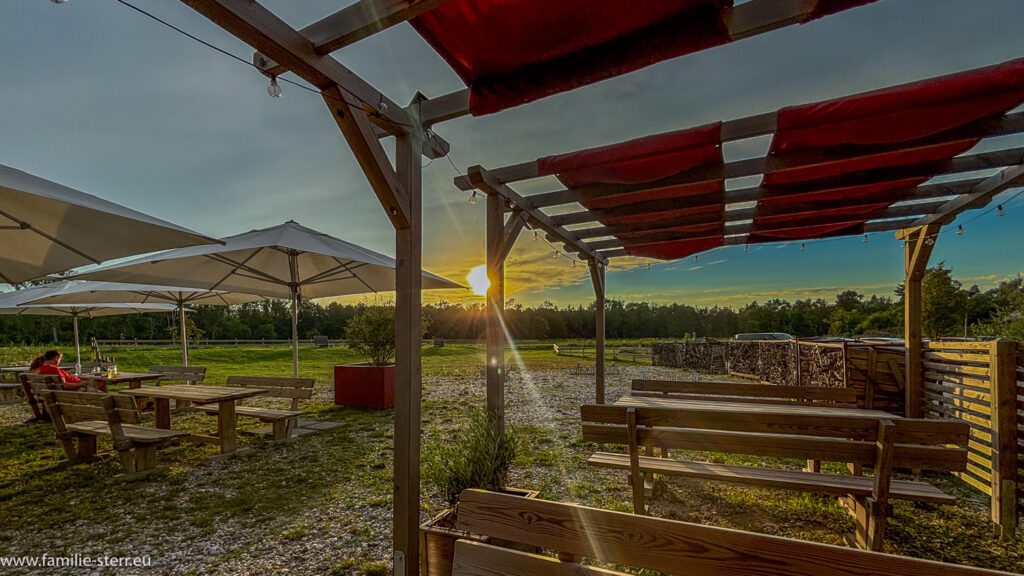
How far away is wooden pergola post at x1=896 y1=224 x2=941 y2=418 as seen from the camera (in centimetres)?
493

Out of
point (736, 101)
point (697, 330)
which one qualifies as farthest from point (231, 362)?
point (697, 330)

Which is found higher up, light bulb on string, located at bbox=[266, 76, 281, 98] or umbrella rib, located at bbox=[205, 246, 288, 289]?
light bulb on string, located at bbox=[266, 76, 281, 98]

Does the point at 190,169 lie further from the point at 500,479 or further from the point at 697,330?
the point at 697,330

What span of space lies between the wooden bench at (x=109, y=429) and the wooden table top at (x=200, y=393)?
0.42 metres

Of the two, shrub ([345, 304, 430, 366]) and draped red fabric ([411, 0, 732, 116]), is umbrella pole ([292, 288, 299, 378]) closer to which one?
shrub ([345, 304, 430, 366])

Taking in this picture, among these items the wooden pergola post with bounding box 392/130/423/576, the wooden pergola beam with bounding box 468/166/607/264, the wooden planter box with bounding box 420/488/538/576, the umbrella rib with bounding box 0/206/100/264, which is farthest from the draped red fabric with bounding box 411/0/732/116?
the umbrella rib with bounding box 0/206/100/264

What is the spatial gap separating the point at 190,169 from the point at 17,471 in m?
4.45

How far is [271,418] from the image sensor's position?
5605 mm

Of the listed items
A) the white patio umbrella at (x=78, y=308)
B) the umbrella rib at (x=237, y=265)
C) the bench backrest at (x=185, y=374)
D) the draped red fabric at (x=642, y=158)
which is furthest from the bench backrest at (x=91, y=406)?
the white patio umbrella at (x=78, y=308)

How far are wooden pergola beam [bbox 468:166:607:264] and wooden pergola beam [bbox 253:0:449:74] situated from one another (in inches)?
73.5

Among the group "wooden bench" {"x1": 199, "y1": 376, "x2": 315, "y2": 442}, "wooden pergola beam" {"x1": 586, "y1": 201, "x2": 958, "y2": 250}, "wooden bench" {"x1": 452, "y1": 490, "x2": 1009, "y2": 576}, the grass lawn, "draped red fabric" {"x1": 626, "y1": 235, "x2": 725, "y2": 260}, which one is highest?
"wooden pergola beam" {"x1": 586, "y1": 201, "x2": 958, "y2": 250}

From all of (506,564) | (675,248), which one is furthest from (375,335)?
(506,564)

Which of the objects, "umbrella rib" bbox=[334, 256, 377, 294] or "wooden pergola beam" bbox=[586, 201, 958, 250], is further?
"umbrella rib" bbox=[334, 256, 377, 294]

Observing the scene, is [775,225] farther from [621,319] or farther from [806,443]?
[621,319]
